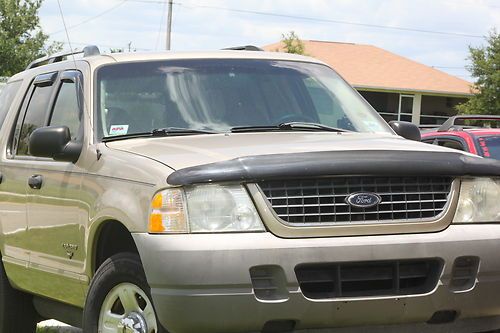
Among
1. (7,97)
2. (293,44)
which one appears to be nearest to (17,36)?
(293,44)

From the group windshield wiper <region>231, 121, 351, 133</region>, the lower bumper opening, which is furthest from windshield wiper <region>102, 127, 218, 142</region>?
the lower bumper opening

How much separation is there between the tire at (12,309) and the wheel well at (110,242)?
1641 mm

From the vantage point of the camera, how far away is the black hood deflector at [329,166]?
406 centimetres

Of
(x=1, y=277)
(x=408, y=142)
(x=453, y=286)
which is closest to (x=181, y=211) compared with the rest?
(x=453, y=286)

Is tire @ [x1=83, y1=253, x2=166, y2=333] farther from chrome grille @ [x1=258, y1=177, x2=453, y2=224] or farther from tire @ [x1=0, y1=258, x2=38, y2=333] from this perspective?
tire @ [x1=0, y1=258, x2=38, y2=333]

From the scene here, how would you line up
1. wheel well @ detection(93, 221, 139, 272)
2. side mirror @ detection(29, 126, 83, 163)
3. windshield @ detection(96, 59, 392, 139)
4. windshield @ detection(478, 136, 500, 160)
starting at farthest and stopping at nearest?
windshield @ detection(478, 136, 500, 160), windshield @ detection(96, 59, 392, 139), side mirror @ detection(29, 126, 83, 163), wheel well @ detection(93, 221, 139, 272)

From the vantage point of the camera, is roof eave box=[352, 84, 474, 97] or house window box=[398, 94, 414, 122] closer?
roof eave box=[352, 84, 474, 97]

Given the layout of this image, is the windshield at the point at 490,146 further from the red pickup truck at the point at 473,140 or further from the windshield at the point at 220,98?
the windshield at the point at 220,98

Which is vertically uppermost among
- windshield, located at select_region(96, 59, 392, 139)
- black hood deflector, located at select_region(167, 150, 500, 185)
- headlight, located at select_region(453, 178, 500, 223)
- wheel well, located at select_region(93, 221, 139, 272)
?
windshield, located at select_region(96, 59, 392, 139)

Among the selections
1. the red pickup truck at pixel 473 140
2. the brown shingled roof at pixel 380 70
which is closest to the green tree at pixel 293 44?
the brown shingled roof at pixel 380 70

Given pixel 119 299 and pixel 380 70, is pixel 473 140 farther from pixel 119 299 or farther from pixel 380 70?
pixel 380 70

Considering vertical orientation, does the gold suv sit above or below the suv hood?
below

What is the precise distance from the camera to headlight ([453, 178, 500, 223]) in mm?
4441

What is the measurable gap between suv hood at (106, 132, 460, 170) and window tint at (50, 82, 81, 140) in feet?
1.77
